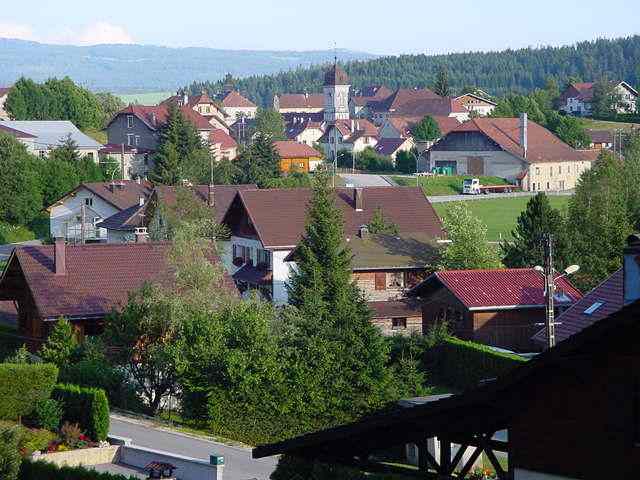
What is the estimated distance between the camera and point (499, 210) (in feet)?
279

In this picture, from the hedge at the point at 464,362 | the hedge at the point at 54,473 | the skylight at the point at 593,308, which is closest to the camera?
the hedge at the point at 54,473

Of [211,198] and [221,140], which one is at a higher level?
[221,140]

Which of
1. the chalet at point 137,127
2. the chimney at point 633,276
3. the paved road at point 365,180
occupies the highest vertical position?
the chalet at point 137,127

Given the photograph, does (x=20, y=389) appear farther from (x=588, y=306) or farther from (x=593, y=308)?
(x=588, y=306)

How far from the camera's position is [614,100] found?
488 feet

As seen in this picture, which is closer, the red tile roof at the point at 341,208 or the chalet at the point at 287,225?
the chalet at the point at 287,225

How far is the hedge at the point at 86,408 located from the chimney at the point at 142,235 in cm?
2241

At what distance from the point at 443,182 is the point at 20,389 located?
75.0 m

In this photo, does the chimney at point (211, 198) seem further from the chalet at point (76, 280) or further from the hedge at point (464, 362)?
the hedge at point (464, 362)

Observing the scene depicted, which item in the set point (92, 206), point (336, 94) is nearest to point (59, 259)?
point (92, 206)

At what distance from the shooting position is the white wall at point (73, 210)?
7094cm

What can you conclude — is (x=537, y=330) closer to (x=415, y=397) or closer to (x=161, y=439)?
(x=415, y=397)

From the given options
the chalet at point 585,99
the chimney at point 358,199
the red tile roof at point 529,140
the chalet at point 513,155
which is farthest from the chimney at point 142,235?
the chalet at point 585,99

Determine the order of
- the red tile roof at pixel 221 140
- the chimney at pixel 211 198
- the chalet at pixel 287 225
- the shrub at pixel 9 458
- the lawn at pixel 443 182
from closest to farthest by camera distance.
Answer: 1. the shrub at pixel 9 458
2. the chalet at pixel 287 225
3. the chimney at pixel 211 198
4. the lawn at pixel 443 182
5. the red tile roof at pixel 221 140
